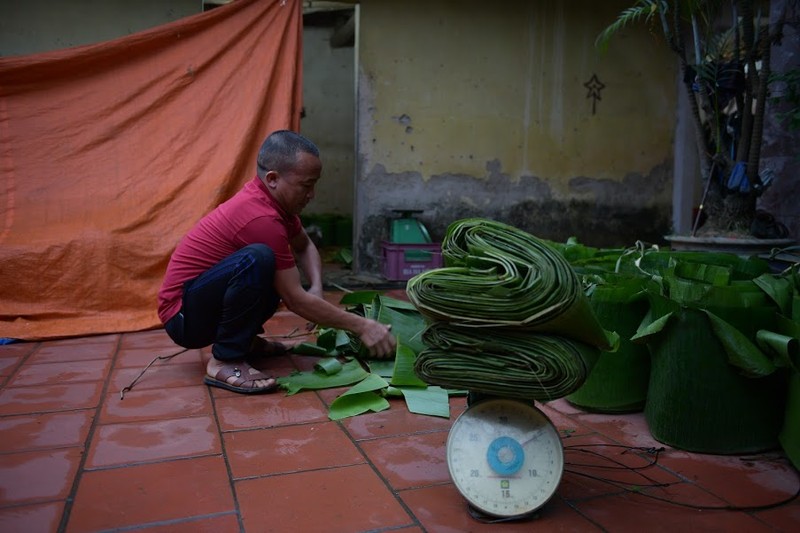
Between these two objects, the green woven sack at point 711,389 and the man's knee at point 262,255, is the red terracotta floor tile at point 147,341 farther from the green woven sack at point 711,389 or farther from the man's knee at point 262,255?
the green woven sack at point 711,389

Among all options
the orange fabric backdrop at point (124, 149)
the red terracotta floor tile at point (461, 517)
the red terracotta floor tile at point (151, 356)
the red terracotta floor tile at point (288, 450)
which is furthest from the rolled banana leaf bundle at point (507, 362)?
the orange fabric backdrop at point (124, 149)

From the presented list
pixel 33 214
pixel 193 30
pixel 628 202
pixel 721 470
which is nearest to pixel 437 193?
pixel 628 202

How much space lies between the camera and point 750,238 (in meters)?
3.74

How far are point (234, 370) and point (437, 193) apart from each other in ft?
10.5

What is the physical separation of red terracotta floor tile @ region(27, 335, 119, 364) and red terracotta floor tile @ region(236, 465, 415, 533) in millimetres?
1722

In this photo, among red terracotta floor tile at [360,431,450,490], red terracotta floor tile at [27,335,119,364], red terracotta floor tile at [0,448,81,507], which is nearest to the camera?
red terracotta floor tile at [0,448,81,507]

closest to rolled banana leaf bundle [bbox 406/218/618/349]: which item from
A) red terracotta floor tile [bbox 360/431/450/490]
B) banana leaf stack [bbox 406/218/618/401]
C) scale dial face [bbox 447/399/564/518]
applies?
banana leaf stack [bbox 406/218/618/401]

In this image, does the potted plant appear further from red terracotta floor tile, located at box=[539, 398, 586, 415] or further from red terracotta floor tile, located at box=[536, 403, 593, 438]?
red terracotta floor tile, located at box=[536, 403, 593, 438]

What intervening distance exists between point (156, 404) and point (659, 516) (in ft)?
5.79

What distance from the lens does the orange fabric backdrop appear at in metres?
3.70

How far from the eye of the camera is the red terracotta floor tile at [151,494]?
1597 mm

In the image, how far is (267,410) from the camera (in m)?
2.40

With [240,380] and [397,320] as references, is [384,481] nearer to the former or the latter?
[240,380]

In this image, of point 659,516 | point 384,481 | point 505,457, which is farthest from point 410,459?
point 659,516
